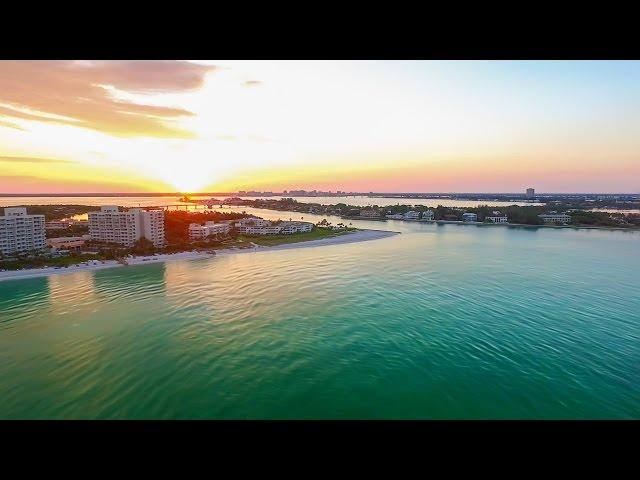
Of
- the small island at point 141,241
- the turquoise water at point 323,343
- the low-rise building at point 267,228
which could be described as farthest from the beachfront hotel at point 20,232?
the low-rise building at point 267,228

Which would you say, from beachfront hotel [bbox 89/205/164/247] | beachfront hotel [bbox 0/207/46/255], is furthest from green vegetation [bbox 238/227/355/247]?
beachfront hotel [bbox 0/207/46/255]

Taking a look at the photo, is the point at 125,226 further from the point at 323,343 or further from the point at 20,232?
the point at 323,343

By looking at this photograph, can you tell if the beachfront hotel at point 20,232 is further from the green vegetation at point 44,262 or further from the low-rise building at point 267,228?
the low-rise building at point 267,228

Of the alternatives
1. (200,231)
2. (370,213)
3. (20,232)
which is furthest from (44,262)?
(370,213)

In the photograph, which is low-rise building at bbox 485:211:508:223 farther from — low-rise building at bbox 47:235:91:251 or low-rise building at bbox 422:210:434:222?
low-rise building at bbox 47:235:91:251

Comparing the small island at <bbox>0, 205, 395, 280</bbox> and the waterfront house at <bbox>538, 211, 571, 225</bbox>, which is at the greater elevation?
the waterfront house at <bbox>538, 211, 571, 225</bbox>
